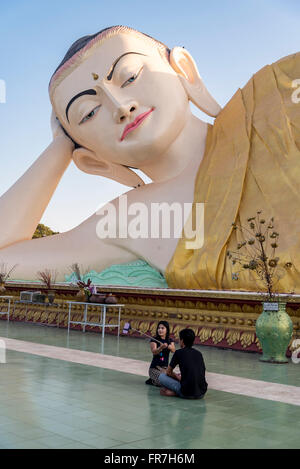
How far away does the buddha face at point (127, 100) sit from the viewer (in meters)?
9.83

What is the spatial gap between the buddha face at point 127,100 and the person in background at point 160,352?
619cm

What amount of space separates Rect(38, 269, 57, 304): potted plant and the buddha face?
2786 mm

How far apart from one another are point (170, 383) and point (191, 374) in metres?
0.21

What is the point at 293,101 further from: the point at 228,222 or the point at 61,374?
the point at 61,374

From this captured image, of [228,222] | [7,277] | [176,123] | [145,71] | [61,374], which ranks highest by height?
[145,71]

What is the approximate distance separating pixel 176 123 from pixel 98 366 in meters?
6.17

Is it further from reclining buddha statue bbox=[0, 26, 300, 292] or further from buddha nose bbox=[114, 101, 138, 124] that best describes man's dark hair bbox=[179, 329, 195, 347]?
buddha nose bbox=[114, 101, 138, 124]

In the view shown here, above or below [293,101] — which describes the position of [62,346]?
below

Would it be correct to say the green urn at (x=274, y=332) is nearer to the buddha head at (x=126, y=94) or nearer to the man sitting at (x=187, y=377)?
the man sitting at (x=187, y=377)

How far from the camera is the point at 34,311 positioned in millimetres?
10375

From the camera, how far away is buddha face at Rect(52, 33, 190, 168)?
9.83 m

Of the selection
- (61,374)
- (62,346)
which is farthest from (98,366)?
(62,346)

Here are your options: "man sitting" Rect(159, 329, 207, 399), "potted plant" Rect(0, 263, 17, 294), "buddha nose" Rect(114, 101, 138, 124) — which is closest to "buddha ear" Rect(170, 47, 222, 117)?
"buddha nose" Rect(114, 101, 138, 124)

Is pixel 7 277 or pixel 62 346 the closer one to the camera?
pixel 62 346
